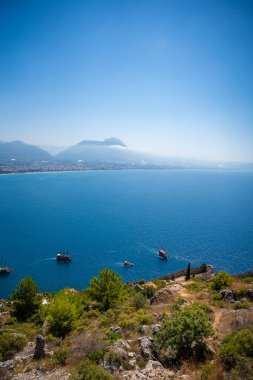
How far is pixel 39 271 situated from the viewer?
77688 millimetres

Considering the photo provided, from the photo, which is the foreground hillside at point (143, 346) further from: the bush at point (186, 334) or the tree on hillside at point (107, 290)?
the tree on hillside at point (107, 290)

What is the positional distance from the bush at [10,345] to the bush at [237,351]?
16923 millimetres

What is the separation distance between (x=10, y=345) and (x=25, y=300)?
713 inches

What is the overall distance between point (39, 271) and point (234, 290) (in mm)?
62301

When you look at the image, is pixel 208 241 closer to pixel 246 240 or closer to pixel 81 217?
pixel 246 240

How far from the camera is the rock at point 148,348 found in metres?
17.1

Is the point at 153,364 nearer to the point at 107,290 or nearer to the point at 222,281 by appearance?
the point at 107,290

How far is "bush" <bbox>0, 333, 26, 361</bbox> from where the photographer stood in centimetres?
2093

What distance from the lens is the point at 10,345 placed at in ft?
71.6

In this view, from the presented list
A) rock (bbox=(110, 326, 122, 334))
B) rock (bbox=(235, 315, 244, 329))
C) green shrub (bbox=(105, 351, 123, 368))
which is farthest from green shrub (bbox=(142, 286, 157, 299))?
green shrub (bbox=(105, 351, 123, 368))

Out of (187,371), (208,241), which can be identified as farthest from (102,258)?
(187,371)

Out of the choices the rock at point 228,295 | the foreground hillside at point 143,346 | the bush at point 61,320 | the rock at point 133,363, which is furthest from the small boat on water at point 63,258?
the rock at point 133,363

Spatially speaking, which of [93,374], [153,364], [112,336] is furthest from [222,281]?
[93,374]

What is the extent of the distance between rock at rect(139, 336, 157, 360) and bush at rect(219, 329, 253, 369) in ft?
16.0
